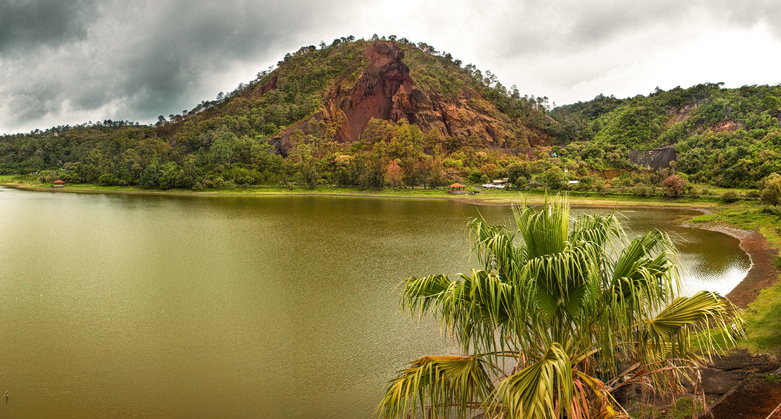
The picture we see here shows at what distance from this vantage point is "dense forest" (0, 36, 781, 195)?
76125 mm

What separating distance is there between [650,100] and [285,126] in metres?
103

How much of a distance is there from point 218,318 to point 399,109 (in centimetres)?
10689

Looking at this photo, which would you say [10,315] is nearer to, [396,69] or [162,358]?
[162,358]

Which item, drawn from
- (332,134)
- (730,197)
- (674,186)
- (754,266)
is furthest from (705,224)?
(332,134)

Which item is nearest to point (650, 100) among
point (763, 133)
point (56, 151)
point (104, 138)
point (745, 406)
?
point (763, 133)

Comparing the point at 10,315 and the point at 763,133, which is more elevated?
the point at 763,133

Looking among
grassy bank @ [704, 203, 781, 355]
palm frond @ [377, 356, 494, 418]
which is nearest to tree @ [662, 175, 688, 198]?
grassy bank @ [704, 203, 781, 355]

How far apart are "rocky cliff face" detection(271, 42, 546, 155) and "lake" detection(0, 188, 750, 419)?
8330 cm

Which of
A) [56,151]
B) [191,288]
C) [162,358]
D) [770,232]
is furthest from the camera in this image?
[56,151]

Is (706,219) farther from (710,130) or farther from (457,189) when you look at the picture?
(710,130)

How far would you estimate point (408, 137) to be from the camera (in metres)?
101

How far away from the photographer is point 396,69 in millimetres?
121875

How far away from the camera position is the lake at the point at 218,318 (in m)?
9.97

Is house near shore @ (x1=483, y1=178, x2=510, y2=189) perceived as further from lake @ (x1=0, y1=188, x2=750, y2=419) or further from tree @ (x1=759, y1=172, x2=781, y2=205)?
lake @ (x1=0, y1=188, x2=750, y2=419)
